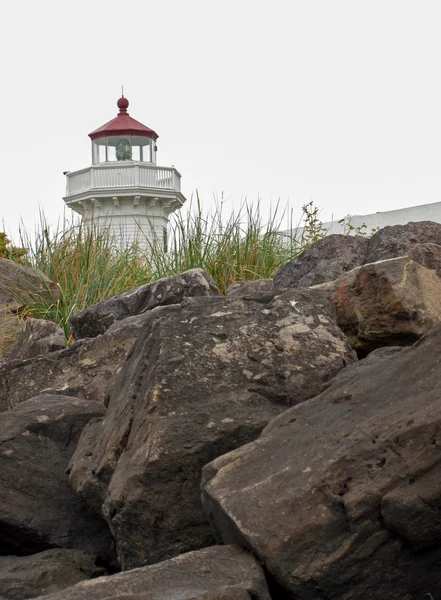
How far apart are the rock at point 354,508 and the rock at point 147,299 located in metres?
3.78

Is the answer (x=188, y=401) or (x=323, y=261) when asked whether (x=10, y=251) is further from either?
(x=188, y=401)

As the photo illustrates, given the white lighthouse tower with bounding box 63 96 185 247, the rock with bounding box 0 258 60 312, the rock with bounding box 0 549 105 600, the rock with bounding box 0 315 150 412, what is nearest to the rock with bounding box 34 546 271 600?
the rock with bounding box 0 549 105 600

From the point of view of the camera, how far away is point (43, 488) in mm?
4523

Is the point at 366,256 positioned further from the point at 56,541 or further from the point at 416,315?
the point at 56,541

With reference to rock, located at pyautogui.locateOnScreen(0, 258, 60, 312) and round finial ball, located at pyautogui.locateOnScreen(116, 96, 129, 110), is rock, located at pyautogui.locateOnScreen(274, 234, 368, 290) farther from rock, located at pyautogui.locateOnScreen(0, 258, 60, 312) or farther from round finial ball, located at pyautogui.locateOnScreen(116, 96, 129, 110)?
round finial ball, located at pyautogui.locateOnScreen(116, 96, 129, 110)

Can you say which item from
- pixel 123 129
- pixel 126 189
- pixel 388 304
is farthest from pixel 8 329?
pixel 123 129

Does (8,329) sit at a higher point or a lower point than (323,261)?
lower

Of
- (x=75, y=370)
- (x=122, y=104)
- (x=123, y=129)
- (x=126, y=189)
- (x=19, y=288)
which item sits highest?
(x=122, y=104)

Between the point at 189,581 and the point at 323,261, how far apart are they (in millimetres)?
4287

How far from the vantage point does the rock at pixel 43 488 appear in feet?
14.3

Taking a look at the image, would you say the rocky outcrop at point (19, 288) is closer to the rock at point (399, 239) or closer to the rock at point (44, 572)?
the rock at point (399, 239)

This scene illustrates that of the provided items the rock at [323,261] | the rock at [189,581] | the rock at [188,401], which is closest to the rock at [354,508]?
the rock at [189,581]

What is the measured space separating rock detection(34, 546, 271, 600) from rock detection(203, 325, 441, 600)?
0.27 ft

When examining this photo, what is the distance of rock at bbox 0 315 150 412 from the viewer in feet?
18.6
